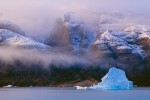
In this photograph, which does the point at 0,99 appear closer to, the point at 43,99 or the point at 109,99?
the point at 43,99

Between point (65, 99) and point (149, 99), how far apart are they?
29547mm

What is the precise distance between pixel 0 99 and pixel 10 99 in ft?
11.6

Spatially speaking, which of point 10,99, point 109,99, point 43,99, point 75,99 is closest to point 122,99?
point 109,99

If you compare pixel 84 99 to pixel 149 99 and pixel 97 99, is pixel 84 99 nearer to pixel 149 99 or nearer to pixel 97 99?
pixel 97 99

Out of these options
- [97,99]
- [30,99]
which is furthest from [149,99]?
[30,99]

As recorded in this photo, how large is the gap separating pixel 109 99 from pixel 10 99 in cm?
3469

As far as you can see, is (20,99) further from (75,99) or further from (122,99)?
(122,99)

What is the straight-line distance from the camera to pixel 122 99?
594 feet

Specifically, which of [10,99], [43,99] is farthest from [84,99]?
[10,99]

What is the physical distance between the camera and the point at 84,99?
181250 millimetres

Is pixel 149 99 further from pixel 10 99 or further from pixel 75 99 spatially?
pixel 10 99

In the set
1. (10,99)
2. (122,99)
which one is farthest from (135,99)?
(10,99)

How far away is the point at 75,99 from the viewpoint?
182 m

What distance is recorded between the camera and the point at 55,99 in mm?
182625
